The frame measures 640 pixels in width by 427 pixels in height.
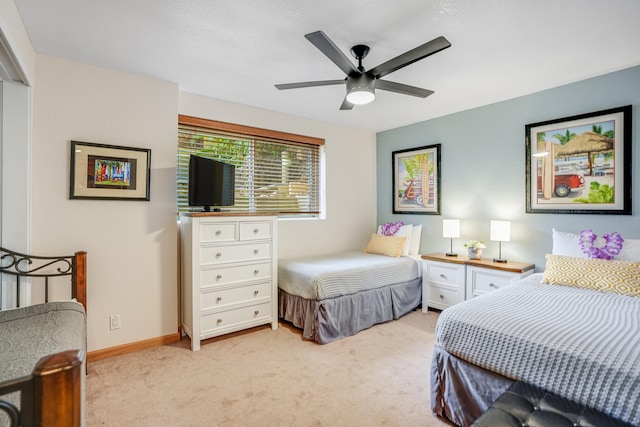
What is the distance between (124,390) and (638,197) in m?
4.25

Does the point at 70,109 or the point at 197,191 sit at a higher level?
the point at 70,109

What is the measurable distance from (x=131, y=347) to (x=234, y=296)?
3.08 feet

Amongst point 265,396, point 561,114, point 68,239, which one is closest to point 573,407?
point 265,396

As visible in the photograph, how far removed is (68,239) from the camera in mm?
2465

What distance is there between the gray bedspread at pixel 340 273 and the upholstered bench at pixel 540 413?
5.79ft

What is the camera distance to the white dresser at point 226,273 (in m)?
2.74

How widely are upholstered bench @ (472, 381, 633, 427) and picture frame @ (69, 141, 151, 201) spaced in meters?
2.87

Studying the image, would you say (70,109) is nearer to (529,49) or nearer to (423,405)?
(423,405)

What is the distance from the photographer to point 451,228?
3.66 metres

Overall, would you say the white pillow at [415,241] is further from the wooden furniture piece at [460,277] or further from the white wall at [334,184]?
the white wall at [334,184]

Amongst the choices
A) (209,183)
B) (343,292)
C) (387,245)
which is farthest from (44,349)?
(387,245)

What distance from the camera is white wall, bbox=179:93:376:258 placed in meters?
3.66

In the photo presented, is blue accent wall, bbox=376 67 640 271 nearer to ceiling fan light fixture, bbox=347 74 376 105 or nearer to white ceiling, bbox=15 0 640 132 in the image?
white ceiling, bbox=15 0 640 132

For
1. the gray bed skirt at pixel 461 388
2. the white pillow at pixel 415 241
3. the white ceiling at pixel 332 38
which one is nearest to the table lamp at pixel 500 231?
the white pillow at pixel 415 241
